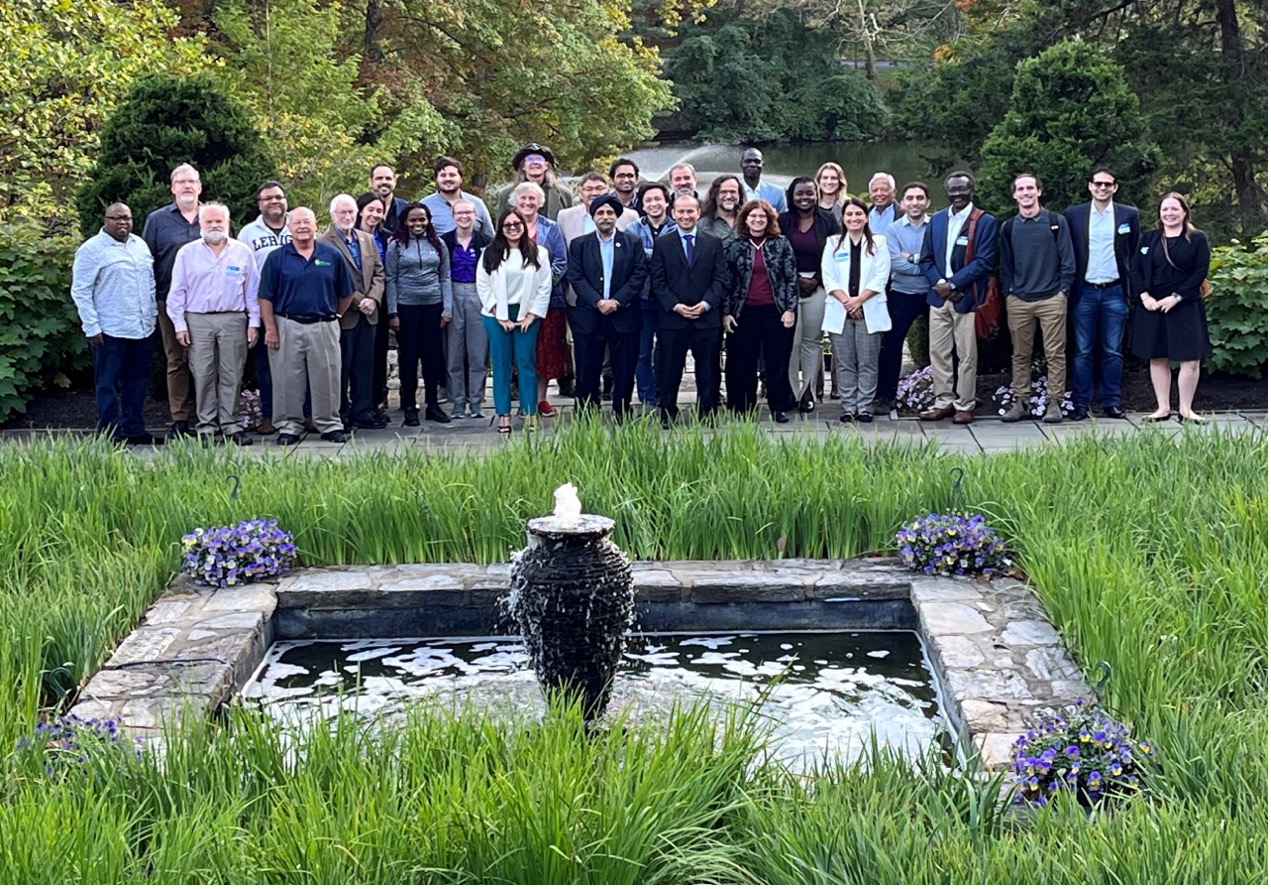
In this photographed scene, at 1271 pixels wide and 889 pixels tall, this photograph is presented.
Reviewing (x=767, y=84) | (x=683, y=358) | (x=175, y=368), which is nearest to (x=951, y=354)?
(x=683, y=358)

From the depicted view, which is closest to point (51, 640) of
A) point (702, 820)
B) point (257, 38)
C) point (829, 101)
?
point (702, 820)

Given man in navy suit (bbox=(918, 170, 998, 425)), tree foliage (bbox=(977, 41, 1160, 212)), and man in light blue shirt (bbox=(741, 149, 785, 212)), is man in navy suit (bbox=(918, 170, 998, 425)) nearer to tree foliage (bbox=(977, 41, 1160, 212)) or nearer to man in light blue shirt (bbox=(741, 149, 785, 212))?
man in light blue shirt (bbox=(741, 149, 785, 212))

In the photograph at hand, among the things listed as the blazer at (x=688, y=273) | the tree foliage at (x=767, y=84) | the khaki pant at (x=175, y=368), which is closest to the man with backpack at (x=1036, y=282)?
the blazer at (x=688, y=273)

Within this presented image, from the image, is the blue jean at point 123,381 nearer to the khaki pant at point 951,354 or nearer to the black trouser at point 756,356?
the black trouser at point 756,356

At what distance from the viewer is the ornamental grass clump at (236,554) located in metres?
8.30

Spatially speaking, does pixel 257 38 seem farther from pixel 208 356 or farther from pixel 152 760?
pixel 152 760

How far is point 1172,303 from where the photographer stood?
12547mm

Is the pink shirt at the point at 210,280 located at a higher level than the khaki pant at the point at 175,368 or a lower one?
higher

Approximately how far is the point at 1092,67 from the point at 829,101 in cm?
4487

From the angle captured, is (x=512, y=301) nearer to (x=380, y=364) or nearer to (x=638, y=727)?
(x=380, y=364)

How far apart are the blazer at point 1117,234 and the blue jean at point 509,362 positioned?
13.9 feet

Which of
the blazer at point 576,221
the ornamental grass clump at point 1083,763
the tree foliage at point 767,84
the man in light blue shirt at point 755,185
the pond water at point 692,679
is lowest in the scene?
the pond water at point 692,679

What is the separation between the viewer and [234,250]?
12.2 metres

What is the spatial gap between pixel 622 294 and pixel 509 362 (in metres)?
1.05
